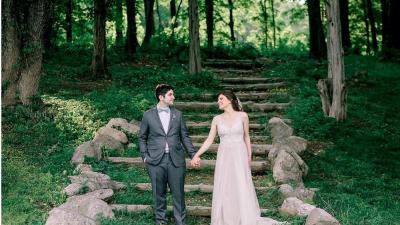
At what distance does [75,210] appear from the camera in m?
7.34

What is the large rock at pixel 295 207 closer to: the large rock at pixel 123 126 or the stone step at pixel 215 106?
the large rock at pixel 123 126

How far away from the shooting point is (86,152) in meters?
9.90

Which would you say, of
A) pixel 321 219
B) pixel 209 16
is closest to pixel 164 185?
pixel 321 219

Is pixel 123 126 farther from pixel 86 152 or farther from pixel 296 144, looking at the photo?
pixel 296 144

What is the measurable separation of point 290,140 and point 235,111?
395cm


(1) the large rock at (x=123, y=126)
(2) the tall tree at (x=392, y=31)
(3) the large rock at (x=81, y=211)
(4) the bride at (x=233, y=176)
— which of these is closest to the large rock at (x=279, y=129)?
(1) the large rock at (x=123, y=126)

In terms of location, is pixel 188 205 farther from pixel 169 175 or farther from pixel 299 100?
pixel 299 100

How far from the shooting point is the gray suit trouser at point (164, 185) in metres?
7.21

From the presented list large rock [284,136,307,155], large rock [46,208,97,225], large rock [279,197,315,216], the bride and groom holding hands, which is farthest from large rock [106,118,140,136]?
large rock [279,197,315,216]

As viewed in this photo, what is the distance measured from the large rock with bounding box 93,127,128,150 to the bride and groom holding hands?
3425mm

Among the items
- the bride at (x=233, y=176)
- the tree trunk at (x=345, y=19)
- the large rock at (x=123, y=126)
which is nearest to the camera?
the bride at (x=233, y=176)

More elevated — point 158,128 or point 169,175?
point 158,128

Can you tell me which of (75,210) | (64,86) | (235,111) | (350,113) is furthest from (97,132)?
(350,113)

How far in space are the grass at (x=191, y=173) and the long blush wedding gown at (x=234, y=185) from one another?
689 millimetres
